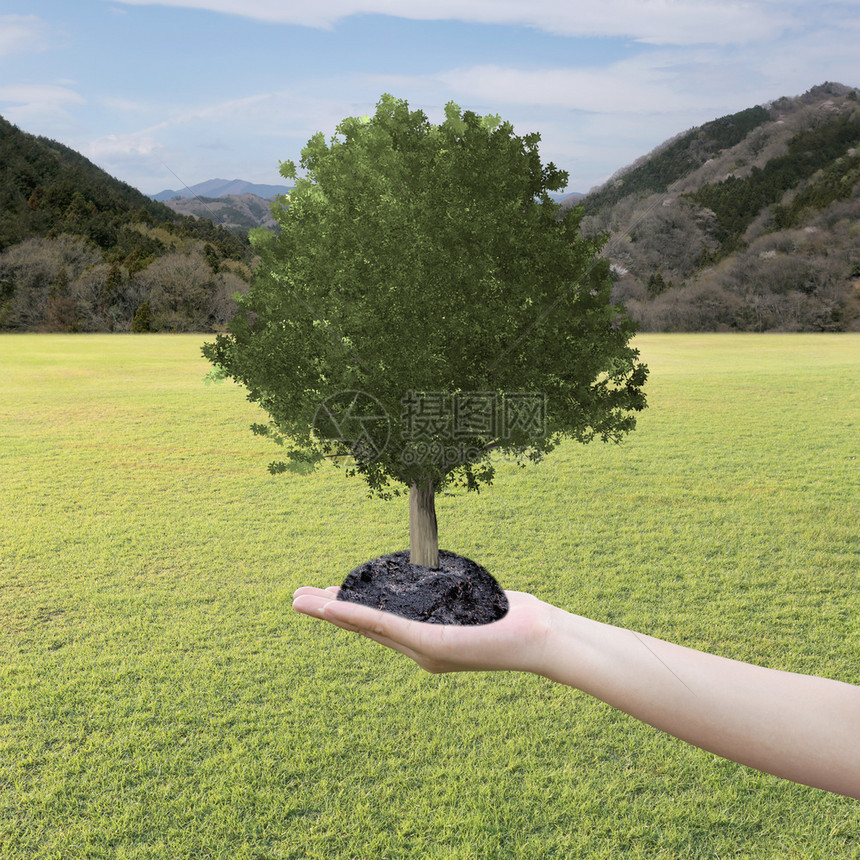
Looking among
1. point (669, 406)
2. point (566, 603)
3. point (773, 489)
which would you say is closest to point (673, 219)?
point (669, 406)

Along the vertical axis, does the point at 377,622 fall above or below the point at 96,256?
below

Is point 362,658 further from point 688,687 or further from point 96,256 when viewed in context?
point 96,256

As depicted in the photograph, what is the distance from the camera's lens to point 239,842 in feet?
15.8

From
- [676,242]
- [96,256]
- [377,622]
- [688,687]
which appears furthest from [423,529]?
[676,242]

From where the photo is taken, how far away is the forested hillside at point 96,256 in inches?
2015

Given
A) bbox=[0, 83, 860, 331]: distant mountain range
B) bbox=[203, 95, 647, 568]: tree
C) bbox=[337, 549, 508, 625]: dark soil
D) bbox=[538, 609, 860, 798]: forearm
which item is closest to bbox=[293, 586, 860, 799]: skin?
A: bbox=[538, 609, 860, 798]: forearm

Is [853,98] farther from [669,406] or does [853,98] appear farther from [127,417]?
[127,417]

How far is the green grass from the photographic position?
497 centimetres

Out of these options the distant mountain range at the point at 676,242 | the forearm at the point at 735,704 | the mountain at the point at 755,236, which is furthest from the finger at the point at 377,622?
the mountain at the point at 755,236

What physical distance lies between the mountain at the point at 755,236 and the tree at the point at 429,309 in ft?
221

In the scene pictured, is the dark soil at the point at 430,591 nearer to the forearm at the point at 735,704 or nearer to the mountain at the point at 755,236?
the forearm at the point at 735,704

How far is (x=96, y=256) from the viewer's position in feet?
215

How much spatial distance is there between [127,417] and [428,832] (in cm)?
2053

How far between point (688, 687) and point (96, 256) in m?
73.3
